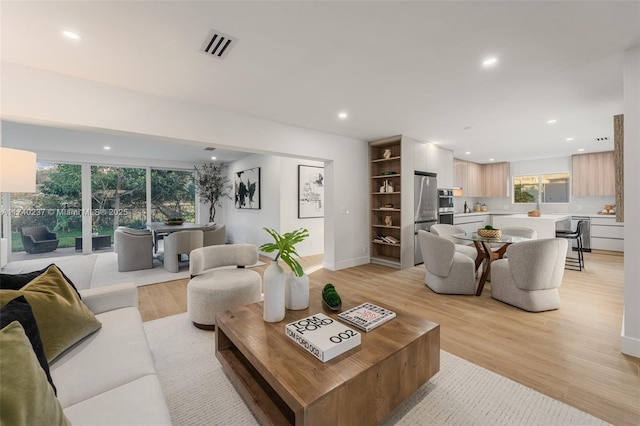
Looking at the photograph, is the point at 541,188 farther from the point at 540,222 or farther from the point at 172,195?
the point at 172,195

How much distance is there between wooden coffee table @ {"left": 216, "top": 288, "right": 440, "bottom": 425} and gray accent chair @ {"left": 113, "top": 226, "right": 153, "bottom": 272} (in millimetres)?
3755

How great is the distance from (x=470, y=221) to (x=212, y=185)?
7.20 metres

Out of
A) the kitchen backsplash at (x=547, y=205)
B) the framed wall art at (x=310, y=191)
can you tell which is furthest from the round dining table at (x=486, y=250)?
the kitchen backsplash at (x=547, y=205)

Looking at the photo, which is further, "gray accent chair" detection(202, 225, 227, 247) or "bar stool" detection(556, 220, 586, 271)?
"gray accent chair" detection(202, 225, 227, 247)

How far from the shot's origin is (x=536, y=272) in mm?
2928

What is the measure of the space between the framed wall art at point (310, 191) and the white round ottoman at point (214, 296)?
3.55m

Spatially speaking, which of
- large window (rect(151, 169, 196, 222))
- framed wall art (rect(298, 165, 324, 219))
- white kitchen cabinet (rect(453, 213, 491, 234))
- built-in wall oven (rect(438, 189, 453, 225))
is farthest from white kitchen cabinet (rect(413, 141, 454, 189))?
large window (rect(151, 169, 196, 222))

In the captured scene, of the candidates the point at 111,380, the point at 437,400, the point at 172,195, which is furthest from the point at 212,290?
the point at 172,195

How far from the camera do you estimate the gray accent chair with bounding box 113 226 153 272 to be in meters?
4.73

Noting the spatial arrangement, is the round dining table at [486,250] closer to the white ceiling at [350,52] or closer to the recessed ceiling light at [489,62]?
the white ceiling at [350,52]

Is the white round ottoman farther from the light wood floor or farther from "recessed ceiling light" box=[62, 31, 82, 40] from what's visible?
"recessed ceiling light" box=[62, 31, 82, 40]

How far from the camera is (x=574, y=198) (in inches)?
275

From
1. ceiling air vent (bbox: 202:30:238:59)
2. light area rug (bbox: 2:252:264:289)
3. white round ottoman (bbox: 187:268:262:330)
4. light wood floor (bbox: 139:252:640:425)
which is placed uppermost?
ceiling air vent (bbox: 202:30:238:59)

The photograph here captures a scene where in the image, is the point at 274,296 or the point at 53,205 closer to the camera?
the point at 274,296
